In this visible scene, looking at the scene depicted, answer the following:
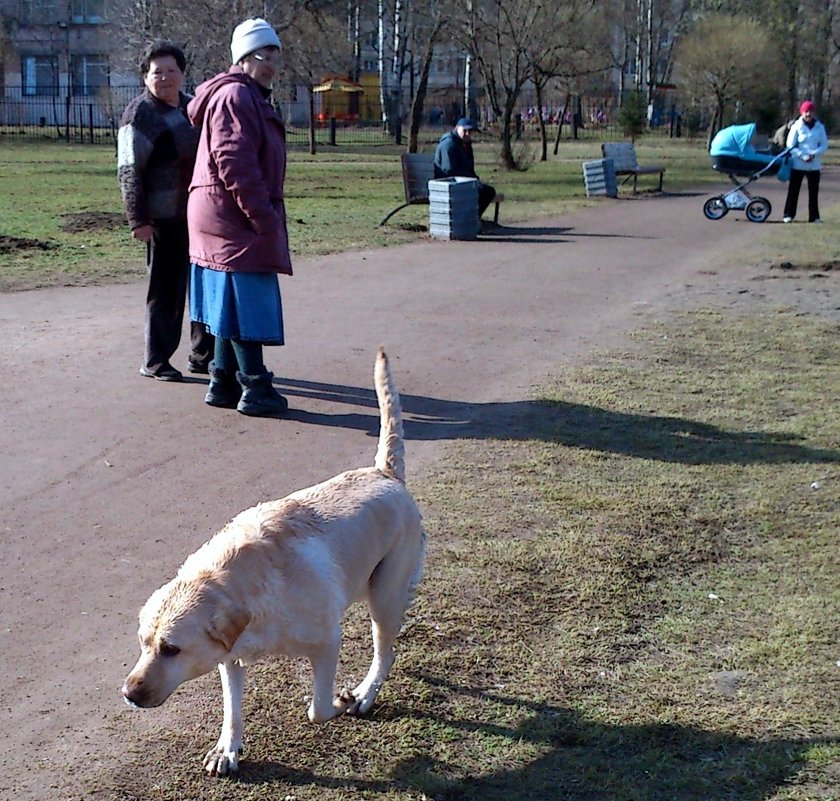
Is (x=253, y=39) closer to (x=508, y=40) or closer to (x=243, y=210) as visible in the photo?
(x=243, y=210)

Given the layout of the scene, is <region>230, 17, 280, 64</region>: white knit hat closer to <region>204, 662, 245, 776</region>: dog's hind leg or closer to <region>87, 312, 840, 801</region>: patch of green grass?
<region>87, 312, 840, 801</region>: patch of green grass

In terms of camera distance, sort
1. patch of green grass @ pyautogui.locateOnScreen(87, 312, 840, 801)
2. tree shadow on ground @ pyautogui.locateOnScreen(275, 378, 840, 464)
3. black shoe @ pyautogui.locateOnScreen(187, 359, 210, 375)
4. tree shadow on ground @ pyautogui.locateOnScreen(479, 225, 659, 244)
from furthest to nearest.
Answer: tree shadow on ground @ pyautogui.locateOnScreen(479, 225, 659, 244)
black shoe @ pyautogui.locateOnScreen(187, 359, 210, 375)
tree shadow on ground @ pyautogui.locateOnScreen(275, 378, 840, 464)
patch of green grass @ pyautogui.locateOnScreen(87, 312, 840, 801)

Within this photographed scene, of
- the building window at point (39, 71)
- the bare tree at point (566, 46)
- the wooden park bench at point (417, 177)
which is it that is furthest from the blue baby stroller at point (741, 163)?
the building window at point (39, 71)

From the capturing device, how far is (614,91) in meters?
59.2

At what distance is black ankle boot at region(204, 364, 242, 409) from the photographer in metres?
7.04

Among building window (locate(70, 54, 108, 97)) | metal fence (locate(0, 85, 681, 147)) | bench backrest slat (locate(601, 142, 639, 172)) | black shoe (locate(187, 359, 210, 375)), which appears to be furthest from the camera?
building window (locate(70, 54, 108, 97))

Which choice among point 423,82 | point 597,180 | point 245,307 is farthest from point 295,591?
point 423,82

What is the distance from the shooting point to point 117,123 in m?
37.5

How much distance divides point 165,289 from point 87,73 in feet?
204

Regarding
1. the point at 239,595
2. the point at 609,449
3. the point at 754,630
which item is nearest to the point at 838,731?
the point at 754,630

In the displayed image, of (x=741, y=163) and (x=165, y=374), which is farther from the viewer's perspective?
(x=741, y=163)

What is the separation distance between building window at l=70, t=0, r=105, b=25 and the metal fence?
16.3ft

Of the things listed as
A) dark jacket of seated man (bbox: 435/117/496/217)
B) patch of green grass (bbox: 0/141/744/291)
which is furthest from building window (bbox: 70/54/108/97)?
dark jacket of seated man (bbox: 435/117/496/217)

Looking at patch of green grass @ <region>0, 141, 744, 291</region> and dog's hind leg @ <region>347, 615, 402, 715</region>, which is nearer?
dog's hind leg @ <region>347, 615, 402, 715</region>
